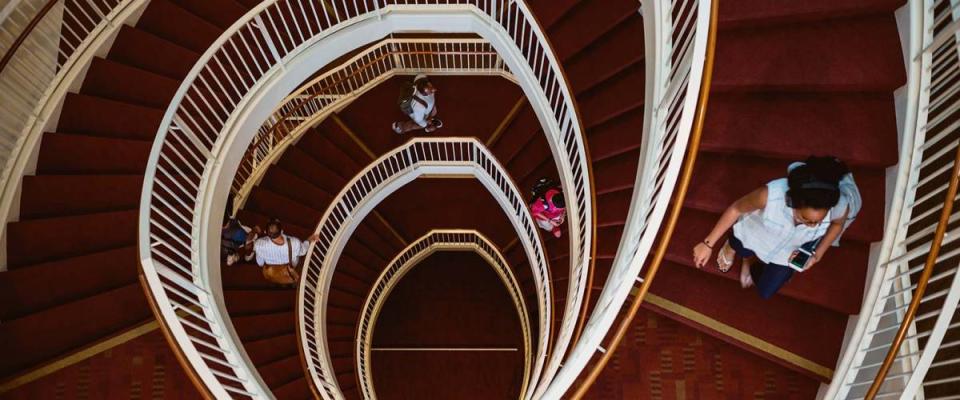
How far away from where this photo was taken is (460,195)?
9.86 meters

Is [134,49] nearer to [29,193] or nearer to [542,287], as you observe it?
[29,193]

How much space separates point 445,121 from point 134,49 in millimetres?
4264

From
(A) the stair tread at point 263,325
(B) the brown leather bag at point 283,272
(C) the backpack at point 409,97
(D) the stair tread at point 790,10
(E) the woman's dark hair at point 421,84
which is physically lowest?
(A) the stair tread at point 263,325

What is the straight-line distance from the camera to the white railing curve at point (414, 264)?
9274 millimetres

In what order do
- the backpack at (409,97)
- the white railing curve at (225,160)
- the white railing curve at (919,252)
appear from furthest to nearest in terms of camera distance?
the backpack at (409,97)
the white railing curve at (225,160)
the white railing curve at (919,252)

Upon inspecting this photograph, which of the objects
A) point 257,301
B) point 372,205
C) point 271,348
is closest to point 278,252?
point 257,301

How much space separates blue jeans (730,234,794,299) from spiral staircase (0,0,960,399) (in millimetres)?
171

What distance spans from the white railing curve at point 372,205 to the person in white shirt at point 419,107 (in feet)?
1.07

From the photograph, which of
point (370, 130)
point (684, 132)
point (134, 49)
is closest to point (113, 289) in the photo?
point (134, 49)

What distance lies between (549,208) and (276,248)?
3.41 m

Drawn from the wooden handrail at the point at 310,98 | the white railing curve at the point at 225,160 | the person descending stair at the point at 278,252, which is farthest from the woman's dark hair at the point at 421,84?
the person descending stair at the point at 278,252

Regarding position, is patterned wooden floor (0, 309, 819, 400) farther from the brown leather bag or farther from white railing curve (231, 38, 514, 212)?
white railing curve (231, 38, 514, 212)

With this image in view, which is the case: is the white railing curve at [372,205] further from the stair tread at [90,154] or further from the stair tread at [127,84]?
the stair tread at [127,84]

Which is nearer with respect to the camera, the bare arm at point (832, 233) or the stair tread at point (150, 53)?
the bare arm at point (832, 233)
